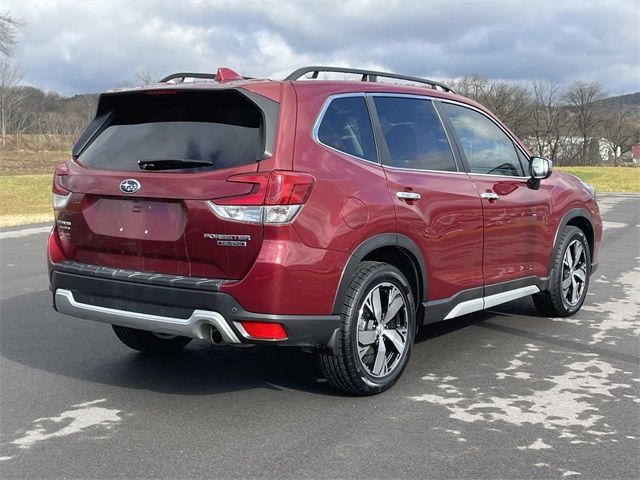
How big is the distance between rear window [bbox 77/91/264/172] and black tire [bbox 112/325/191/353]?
53.6 inches

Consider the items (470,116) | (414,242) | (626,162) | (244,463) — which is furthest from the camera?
(626,162)

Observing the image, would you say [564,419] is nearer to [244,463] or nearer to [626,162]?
[244,463]

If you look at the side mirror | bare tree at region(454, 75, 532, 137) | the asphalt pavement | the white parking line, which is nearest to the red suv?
the asphalt pavement

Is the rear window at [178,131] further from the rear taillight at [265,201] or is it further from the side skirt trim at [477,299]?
the side skirt trim at [477,299]

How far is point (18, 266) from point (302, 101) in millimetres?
6955

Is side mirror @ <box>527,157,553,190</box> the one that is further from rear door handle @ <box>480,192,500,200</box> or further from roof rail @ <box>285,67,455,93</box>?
roof rail @ <box>285,67,455,93</box>

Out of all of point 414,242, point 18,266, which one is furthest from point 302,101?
point 18,266

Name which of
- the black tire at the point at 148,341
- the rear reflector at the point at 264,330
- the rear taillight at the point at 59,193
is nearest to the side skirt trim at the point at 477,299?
the rear reflector at the point at 264,330

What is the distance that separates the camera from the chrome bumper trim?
3678 millimetres

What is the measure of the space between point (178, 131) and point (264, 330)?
1272 millimetres

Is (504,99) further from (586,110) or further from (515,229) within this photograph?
(515,229)

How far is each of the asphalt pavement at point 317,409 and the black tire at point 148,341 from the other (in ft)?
0.34

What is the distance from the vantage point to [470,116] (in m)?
5.41

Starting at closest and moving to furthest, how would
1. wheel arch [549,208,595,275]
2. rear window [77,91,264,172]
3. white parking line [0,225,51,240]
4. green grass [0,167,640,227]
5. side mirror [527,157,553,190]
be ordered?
rear window [77,91,264,172] < side mirror [527,157,553,190] < wheel arch [549,208,595,275] < white parking line [0,225,51,240] < green grass [0,167,640,227]
